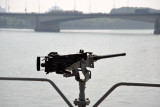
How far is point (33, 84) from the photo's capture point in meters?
31.3

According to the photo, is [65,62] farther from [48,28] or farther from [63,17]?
[48,28]

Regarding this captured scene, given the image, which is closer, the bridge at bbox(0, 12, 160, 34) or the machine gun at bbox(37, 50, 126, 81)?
the machine gun at bbox(37, 50, 126, 81)

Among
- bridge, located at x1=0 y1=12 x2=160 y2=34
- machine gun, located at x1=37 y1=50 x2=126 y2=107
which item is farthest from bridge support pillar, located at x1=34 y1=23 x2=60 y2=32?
machine gun, located at x1=37 y1=50 x2=126 y2=107

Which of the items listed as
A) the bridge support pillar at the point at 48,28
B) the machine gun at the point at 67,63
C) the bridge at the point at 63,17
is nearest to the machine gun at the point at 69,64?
the machine gun at the point at 67,63

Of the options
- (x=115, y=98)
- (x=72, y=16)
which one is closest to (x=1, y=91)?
(x=115, y=98)

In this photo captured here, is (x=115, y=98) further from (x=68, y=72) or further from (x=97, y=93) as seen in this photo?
(x=68, y=72)

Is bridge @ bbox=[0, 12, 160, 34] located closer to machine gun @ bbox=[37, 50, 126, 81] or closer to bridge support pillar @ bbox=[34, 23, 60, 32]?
bridge support pillar @ bbox=[34, 23, 60, 32]

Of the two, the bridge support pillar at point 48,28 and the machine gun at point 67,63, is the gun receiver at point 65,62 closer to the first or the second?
the machine gun at point 67,63

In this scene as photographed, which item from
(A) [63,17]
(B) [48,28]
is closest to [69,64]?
(A) [63,17]

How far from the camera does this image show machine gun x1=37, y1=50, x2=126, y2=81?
13.1 feet

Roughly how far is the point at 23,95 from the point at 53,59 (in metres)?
21.8

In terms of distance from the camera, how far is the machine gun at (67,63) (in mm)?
4008

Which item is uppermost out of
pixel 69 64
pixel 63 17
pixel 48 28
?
pixel 69 64

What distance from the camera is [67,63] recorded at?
407cm
